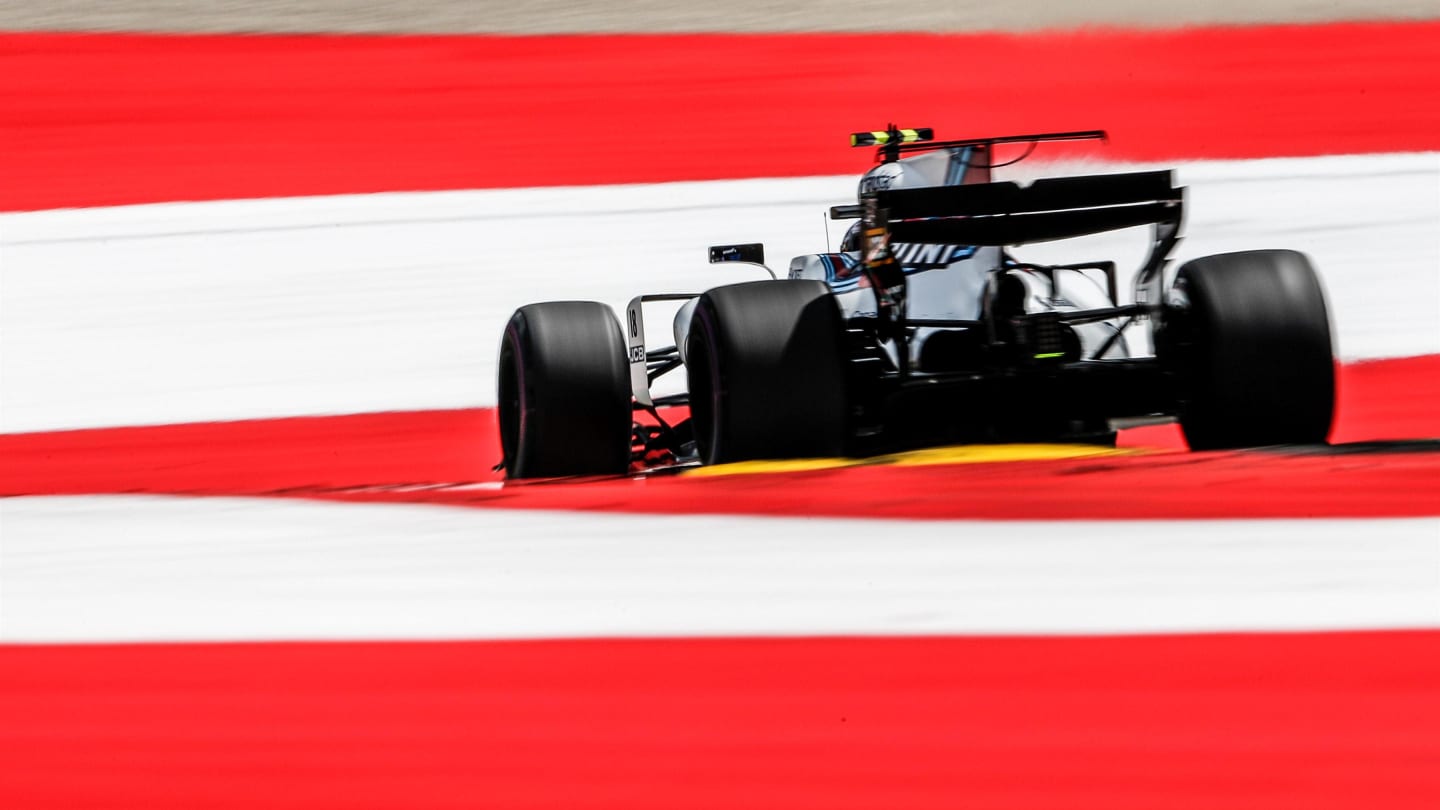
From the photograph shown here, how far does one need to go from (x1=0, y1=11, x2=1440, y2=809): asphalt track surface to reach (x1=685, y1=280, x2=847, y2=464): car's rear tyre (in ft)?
3.82

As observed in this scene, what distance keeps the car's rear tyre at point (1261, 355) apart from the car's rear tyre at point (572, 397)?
1.91 m

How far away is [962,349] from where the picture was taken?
629 cm

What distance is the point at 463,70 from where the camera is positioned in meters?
12.4

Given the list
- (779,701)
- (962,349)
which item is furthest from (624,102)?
(779,701)

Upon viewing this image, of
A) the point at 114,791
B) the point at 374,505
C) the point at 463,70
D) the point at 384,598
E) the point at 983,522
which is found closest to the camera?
the point at 114,791

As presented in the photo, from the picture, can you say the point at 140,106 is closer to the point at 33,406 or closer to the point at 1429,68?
the point at 33,406

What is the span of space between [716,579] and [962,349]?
206 centimetres

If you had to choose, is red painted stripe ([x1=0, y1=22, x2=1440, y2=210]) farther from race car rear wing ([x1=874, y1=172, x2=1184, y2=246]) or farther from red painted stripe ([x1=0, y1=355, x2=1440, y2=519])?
race car rear wing ([x1=874, y1=172, x2=1184, y2=246])

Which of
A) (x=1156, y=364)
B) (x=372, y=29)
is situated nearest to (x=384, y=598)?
(x=1156, y=364)

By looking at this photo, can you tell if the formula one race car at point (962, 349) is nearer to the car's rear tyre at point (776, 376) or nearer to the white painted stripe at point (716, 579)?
the car's rear tyre at point (776, 376)

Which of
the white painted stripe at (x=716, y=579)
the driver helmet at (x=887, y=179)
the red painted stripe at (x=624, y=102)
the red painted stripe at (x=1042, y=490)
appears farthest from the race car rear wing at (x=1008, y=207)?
the red painted stripe at (x=624, y=102)

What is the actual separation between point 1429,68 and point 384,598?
9.50 meters

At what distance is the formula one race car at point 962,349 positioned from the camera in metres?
5.81

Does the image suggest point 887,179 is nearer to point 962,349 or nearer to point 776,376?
point 962,349
